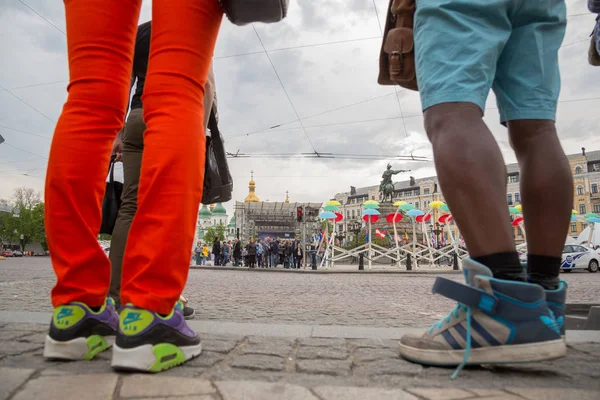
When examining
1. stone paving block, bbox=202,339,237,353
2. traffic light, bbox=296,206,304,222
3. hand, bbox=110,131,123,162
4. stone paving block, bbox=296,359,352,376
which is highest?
traffic light, bbox=296,206,304,222

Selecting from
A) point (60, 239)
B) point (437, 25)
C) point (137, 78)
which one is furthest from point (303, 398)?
point (137, 78)

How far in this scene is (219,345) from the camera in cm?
140

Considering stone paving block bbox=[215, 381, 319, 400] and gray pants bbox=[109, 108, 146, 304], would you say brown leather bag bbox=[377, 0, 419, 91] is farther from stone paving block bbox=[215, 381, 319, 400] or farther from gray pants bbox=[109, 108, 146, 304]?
gray pants bbox=[109, 108, 146, 304]

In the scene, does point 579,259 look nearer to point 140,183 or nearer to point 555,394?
point 555,394

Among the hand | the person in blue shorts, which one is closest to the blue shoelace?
the person in blue shorts

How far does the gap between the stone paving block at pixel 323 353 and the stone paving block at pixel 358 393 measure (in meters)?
0.32

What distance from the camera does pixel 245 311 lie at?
2.98 metres

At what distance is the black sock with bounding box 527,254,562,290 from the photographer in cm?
135

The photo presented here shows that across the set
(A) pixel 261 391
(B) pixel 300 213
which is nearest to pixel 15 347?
(A) pixel 261 391

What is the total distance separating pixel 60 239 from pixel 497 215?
1180mm

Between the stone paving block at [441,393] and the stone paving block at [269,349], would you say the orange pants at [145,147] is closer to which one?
the stone paving block at [269,349]

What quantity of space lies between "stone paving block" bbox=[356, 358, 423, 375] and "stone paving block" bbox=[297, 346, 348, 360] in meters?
0.10

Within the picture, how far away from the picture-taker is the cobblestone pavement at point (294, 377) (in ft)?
2.91

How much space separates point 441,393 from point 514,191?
74.8 meters
